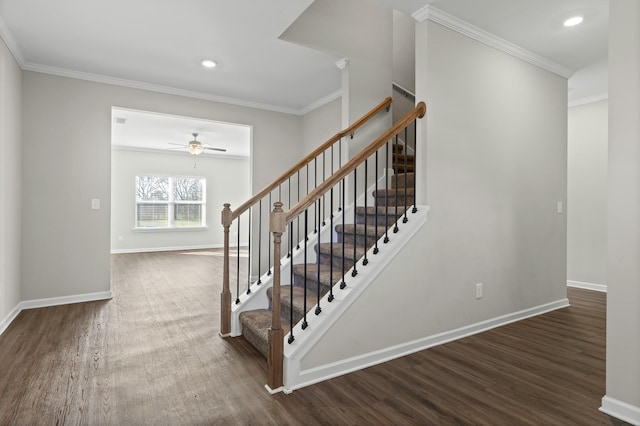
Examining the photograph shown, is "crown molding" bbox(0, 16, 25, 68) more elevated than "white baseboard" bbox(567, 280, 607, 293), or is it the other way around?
"crown molding" bbox(0, 16, 25, 68)

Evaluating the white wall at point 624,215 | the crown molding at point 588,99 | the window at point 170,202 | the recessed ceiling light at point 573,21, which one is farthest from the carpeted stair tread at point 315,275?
the window at point 170,202

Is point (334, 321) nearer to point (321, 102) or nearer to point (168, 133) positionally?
point (321, 102)

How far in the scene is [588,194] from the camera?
4.62 metres

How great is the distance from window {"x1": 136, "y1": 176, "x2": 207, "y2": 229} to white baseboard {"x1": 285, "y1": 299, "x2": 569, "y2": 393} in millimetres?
7837

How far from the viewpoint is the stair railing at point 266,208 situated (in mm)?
2820

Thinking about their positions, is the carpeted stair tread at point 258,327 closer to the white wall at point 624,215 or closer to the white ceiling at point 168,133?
the white wall at point 624,215

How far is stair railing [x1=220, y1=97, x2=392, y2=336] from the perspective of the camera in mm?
2820

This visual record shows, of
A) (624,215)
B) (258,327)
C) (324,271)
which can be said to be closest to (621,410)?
(624,215)

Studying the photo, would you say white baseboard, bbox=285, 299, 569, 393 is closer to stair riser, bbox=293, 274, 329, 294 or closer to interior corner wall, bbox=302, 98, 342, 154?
stair riser, bbox=293, 274, 329, 294

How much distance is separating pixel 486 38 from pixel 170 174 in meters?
7.84

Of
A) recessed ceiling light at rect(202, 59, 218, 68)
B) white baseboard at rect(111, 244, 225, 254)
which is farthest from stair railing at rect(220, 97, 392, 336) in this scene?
white baseboard at rect(111, 244, 225, 254)

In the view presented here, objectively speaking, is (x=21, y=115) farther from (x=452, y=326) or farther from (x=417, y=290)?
(x=452, y=326)

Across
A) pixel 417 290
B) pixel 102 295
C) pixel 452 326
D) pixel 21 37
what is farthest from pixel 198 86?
pixel 452 326

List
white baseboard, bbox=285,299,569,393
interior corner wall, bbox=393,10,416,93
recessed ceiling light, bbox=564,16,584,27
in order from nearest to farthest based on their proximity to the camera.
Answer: white baseboard, bbox=285,299,569,393
recessed ceiling light, bbox=564,16,584,27
interior corner wall, bbox=393,10,416,93
